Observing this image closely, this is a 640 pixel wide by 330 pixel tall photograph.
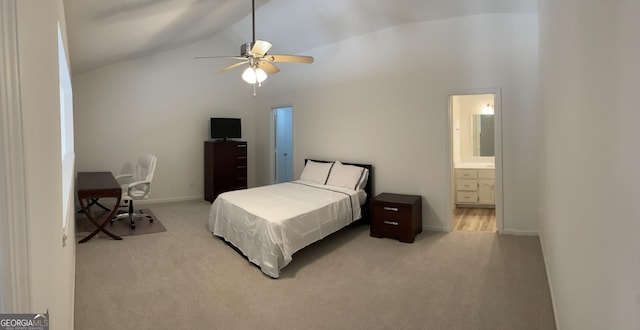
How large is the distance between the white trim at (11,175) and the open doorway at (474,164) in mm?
5059

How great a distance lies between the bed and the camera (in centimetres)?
338

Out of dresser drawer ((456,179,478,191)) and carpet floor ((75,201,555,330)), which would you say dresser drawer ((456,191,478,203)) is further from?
carpet floor ((75,201,555,330))

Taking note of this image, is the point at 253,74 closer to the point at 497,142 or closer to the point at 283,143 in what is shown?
the point at 497,142

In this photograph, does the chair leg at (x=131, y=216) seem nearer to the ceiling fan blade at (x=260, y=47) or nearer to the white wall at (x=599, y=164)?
the ceiling fan blade at (x=260, y=47)

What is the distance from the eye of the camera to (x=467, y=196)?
620 cm

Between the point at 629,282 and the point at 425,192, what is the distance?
389 cm

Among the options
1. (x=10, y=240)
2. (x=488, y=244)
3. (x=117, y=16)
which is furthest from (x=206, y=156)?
(x=10, y=240)

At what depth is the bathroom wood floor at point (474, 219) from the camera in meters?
4.96

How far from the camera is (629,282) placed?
0.99 m

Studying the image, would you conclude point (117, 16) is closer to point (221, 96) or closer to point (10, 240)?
point (10, 240)

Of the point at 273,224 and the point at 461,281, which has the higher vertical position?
the point at 273,224

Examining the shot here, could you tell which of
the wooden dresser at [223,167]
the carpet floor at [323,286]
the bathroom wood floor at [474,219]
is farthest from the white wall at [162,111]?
the bathroom wood floor at [474,219]

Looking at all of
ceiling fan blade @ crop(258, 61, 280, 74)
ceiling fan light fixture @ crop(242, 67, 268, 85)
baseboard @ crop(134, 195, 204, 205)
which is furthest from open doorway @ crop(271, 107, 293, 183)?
ceiling fan light fixture @ crop(242, 67, 268, 85)

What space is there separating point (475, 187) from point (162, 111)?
5.74 metres
